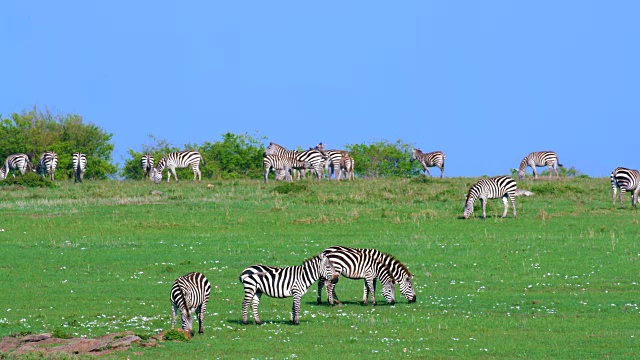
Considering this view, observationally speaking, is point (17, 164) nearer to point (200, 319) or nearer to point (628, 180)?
point (628, 180)

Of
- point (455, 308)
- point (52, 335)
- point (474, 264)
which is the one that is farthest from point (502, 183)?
point (52, 335)

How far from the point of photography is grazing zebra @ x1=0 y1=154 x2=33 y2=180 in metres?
49.7

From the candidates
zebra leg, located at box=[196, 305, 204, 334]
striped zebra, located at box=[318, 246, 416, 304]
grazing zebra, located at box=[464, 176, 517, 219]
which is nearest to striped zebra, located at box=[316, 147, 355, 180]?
grazing zebra, located at box=[464, 176, 517, 219]

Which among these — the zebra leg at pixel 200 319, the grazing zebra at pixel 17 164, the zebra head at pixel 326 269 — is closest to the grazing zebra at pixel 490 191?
the zebra head at pixel 326 269

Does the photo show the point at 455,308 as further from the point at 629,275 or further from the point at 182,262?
the point at 182,262

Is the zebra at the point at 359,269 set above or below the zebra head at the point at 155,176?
below

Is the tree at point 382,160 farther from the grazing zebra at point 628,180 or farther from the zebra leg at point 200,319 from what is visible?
the zebra leg at point 200,319

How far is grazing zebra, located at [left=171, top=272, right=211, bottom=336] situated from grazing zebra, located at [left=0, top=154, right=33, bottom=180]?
3531 cm

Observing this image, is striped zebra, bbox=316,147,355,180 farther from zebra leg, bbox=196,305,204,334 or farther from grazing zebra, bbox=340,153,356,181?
zebra leg, bbox=196,305,204,334

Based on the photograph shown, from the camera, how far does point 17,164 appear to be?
163ft

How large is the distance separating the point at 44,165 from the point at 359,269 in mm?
32729

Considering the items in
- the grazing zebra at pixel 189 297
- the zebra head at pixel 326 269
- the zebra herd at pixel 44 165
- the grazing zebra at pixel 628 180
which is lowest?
the grazing zebra at pixel 189 297

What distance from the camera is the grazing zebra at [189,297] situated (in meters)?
16.2

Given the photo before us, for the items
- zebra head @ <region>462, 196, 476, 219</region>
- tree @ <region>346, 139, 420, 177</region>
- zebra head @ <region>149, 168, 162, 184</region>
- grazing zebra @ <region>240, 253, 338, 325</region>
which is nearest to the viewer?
grazing zebra @ <region>240, 253, 338, 325</region>
